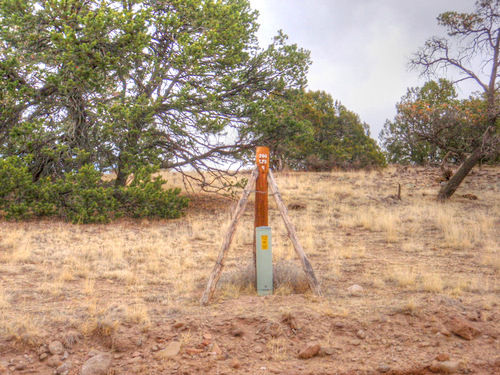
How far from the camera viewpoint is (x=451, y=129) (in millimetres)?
16922

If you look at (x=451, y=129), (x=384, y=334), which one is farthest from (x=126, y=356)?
(x=451, y=129)

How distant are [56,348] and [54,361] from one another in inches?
6.8

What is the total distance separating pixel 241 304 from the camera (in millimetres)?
5820

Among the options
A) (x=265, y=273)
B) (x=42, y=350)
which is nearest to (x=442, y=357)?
(x=265, y=273)

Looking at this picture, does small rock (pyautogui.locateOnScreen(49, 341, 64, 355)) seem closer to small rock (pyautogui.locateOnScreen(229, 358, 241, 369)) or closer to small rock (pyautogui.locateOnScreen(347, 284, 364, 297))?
small rock (pyautogui.locateOnScreen(229, 358, 241, 369))

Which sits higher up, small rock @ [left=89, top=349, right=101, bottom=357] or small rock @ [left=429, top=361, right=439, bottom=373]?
small rock @ [left=89, top=349, right=101, bottom=357]

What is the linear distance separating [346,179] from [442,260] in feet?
44.6

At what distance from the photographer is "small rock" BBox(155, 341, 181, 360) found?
14.9ft

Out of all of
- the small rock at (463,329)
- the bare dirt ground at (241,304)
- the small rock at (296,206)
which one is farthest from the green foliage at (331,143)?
the small rock at (463,329)

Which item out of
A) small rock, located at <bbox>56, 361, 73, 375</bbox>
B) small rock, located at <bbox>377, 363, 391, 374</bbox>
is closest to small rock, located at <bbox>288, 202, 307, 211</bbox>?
small rock, located at <bbox>377, 363, 391, 374</bbox>

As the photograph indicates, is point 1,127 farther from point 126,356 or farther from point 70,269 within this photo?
point 126,356

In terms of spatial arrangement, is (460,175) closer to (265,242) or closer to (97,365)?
(265,242)

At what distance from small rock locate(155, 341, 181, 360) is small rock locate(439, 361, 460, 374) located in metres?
2.50

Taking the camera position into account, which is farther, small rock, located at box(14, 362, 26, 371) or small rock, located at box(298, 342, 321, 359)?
small rock, located at box(298, 342, 321, 359)
